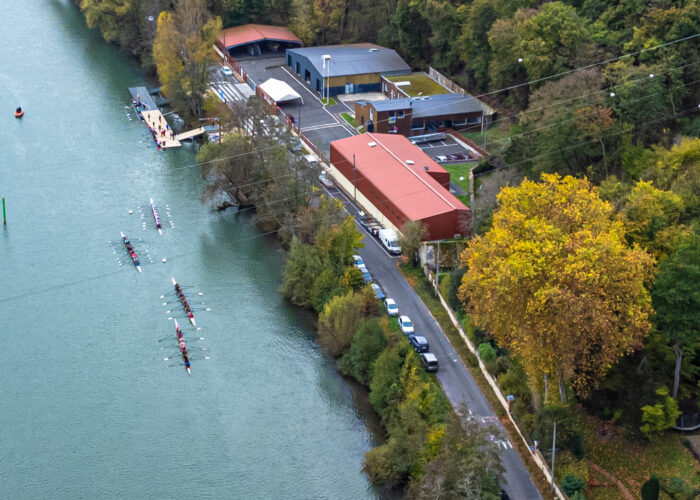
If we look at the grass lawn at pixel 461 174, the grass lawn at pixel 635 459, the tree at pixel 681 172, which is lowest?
the grass lawn at pixel 635 459

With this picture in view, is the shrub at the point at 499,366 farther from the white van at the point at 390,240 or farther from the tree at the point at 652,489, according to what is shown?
the white van at the point at 390,240

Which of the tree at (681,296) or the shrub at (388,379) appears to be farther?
the shrub at (388,379)

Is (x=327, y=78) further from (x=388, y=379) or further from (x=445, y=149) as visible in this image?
(x=388, y=379)

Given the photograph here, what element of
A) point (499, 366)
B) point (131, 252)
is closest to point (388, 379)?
point (499, 366)

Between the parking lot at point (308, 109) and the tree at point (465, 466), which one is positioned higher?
→ the parking lot at point (308, 109)

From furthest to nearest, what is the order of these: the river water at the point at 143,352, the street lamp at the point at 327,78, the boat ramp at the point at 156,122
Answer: the street lamp at the point at 327,78 → the boat ramp at the point at 156,122 → the river water at the point at 143,352

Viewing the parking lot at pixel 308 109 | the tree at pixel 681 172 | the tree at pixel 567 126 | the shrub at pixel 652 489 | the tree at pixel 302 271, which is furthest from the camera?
the parking lot at pixel 308 109

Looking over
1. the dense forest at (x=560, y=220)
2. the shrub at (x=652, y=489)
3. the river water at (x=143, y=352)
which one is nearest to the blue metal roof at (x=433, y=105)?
the dense forest at (x=560, y=220)
